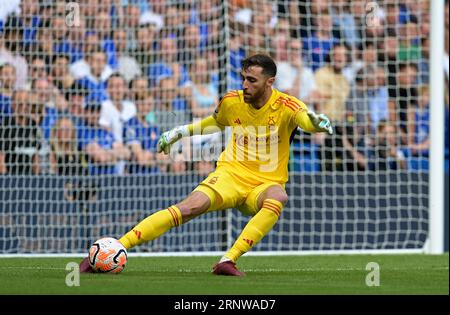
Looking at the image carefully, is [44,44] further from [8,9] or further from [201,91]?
[201,91]

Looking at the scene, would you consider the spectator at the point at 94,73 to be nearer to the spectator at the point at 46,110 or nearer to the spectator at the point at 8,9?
the spectator at the point at 46,110

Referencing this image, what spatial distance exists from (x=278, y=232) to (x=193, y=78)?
2.19m

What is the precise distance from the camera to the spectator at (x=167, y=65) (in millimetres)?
13773

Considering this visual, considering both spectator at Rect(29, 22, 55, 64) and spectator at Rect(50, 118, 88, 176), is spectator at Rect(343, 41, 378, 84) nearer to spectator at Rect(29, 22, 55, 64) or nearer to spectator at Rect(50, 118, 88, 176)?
spectator at Rect(50, 118, 88, 176)

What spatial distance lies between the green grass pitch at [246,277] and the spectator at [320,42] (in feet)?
10.9

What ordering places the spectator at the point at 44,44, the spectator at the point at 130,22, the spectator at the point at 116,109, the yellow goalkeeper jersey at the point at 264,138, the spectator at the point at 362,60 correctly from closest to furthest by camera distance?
A: the yellow goalkeeper jersey at the point at 264,138 < the spectator at the point at 44,44 < the spectator at the point at 116,109 < the spectator at the point at 130,22 < the spectator at the point at 362,60

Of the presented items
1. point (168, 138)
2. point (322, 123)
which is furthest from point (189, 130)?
point (322, 123)

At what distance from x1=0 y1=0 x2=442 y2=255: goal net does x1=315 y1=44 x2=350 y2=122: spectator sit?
18 mm

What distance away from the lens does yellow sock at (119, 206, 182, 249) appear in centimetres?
840

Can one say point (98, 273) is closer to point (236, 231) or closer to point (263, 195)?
point (263, 195)

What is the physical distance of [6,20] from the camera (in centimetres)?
1336

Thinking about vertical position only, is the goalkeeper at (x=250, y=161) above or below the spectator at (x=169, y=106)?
below

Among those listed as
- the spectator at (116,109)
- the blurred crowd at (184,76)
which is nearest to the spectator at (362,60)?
the blurred crowd at (184,76)

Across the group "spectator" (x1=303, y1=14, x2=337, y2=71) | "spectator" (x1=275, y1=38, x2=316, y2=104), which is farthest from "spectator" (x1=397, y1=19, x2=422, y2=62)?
"spectator" (x1=275, y1=38, x2=316, y2=104)
